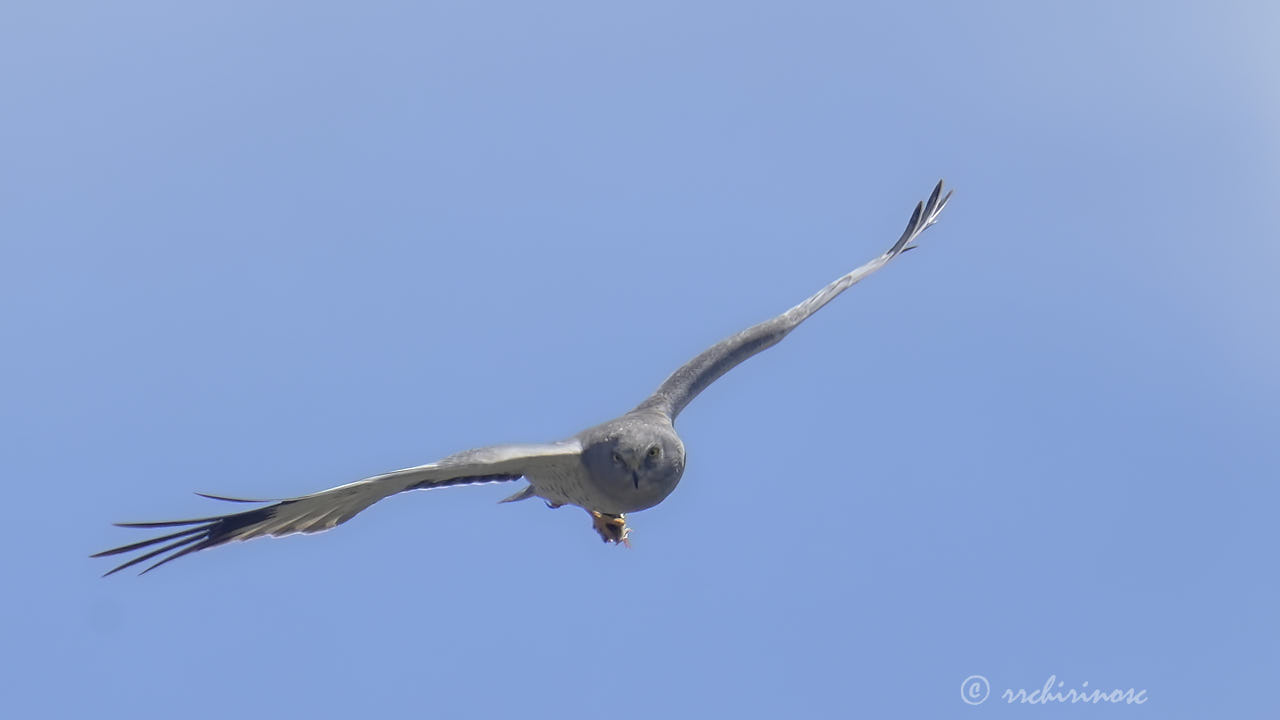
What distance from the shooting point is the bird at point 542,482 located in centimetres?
1146

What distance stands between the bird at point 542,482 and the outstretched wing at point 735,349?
22 centimetres

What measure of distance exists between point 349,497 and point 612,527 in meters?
3.14

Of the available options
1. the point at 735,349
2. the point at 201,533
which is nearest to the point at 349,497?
the point at 201,533

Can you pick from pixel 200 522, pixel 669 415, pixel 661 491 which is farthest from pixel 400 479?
pixel 669 415

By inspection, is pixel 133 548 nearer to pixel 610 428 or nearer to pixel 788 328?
pixel 610 428

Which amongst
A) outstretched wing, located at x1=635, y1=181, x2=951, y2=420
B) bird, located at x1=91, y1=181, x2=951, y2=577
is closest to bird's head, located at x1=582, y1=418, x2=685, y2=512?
bird, located at x1=91, y1=181, x2=951, y2=577

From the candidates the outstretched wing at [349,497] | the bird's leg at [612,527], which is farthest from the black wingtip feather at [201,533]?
the bird's leg at [612,527]

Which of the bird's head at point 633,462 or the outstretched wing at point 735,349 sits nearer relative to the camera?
the bird's head at point 633,462

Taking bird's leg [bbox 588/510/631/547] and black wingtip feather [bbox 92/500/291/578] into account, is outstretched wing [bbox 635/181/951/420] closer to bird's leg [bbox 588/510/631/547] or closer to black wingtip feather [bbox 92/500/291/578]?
bird's leg [bbox 588/510/631/547]

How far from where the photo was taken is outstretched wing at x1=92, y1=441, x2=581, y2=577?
11.3 m

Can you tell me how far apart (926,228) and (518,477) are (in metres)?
8.28

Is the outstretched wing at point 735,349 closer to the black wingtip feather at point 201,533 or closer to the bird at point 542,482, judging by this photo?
the bird at point 542,482

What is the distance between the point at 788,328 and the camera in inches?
632

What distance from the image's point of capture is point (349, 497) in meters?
12.0
